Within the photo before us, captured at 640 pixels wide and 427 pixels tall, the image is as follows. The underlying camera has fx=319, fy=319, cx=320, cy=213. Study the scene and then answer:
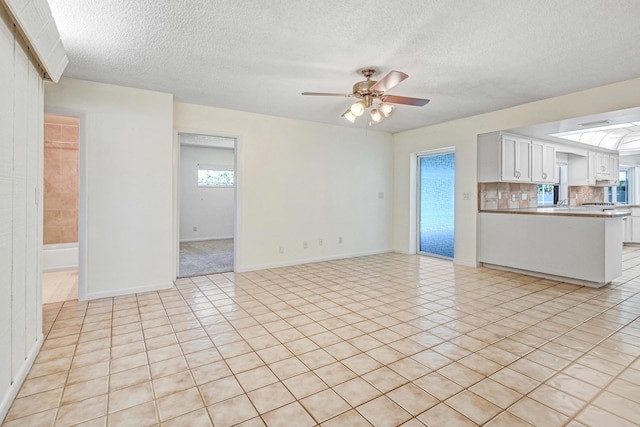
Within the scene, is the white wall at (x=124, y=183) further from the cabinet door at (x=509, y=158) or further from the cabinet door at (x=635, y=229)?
the cabinet door at (x=635, y=229)

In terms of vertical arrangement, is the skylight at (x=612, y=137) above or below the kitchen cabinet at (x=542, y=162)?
above

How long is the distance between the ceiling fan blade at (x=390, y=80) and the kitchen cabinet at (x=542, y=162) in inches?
152

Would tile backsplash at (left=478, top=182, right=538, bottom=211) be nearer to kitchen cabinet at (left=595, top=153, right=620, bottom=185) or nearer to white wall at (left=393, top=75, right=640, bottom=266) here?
white wall at (left=393, top=75, right=640, bottom=266)

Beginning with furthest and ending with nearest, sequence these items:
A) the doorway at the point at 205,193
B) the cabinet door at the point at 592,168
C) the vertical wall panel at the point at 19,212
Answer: the doorway at the point at 205,193, the cabinet door at the point at 592,168, the vertical wall panel at the point at 19,212

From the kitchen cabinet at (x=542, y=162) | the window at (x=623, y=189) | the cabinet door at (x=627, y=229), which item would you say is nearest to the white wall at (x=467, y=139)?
the kitchen cabinet at (x=542, y=162)

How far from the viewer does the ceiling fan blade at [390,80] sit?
2616mm

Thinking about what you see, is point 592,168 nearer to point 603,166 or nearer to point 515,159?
point 603,166

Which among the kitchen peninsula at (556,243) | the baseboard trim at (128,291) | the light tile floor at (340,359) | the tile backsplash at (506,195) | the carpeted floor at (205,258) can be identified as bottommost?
the light tile floor at (340,359)

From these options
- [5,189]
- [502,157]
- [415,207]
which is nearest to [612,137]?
[502,157]

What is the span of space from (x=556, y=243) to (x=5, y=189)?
5.61 metres

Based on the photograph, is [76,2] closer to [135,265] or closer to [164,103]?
[164,103]

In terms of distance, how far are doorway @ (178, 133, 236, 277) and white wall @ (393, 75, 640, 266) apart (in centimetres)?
399

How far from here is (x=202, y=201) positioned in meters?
8.48

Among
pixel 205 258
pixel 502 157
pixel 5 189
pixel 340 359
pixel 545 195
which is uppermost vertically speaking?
pixel 502 157
